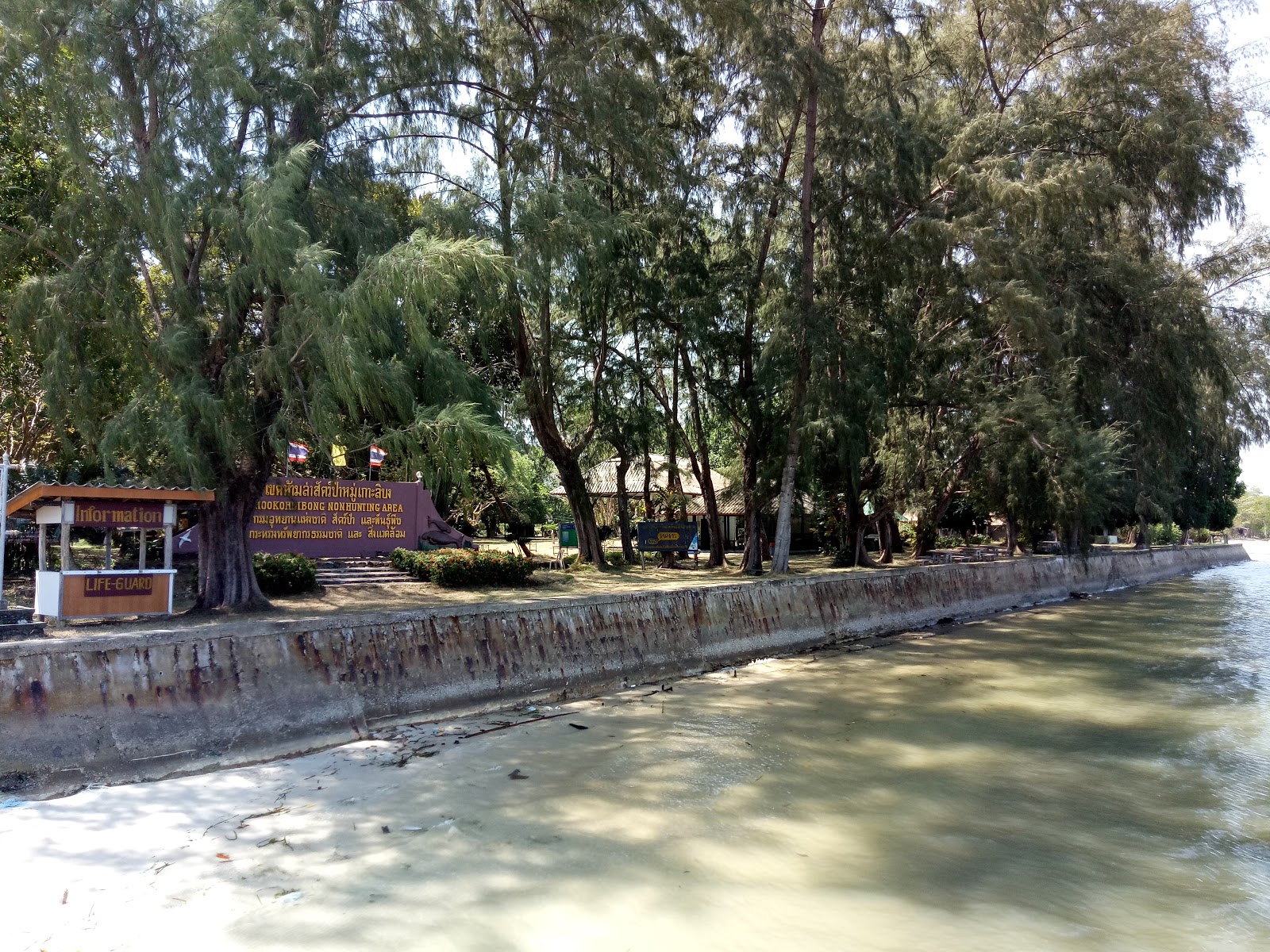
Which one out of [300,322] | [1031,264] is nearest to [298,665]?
[300,322]

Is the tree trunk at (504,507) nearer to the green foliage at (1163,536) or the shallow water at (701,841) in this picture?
the shallow water at (701,841)

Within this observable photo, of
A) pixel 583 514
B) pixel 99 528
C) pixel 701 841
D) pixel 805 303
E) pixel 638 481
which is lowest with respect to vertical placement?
pixel 701 841

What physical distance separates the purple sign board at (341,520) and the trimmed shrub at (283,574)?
1100 millimetres

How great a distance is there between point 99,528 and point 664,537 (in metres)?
13.8

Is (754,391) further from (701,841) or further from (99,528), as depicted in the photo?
(701,841)

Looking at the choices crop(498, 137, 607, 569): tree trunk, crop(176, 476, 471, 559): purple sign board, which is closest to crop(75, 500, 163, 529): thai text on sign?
crop(176, 476, 471, 559): purple sign board

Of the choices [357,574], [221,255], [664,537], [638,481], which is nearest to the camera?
[221,255]

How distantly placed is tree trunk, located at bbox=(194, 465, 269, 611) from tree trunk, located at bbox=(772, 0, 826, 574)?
11.5 m

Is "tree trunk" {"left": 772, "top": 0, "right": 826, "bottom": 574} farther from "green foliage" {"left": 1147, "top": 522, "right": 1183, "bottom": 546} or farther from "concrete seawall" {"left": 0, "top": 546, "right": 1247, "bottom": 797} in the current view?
"green foliage" {"left": 1147, "top": 522, "right": 1183, "bottom": 546}

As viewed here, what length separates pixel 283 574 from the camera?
14922 millimetres

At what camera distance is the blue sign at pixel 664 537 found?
73.4 ft

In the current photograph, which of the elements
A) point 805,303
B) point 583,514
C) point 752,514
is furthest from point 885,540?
point 805,303

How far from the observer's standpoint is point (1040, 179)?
19203mm

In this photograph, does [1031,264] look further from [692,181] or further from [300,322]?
[300,322]
